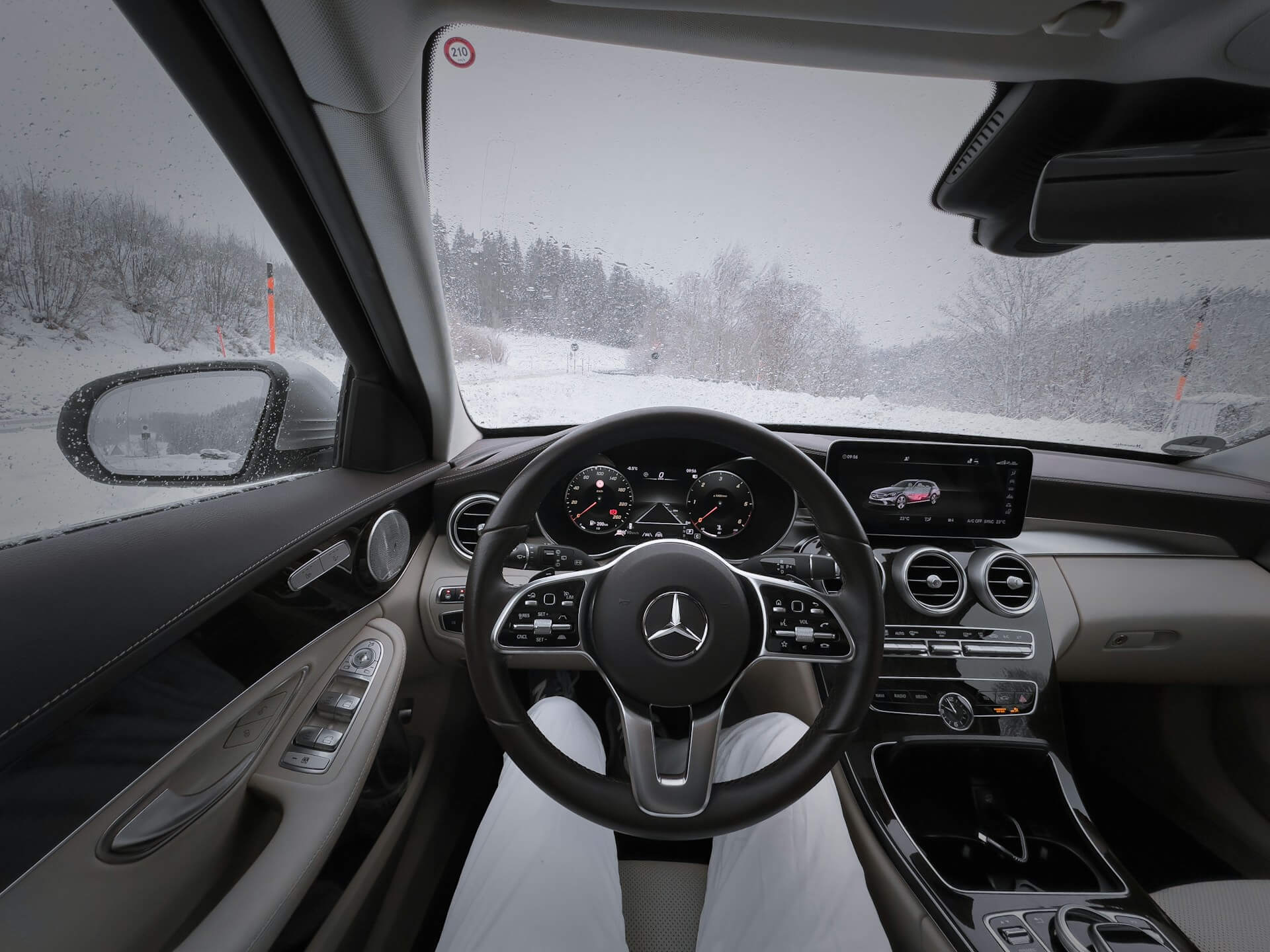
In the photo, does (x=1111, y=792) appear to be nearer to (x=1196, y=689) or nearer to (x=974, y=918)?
(x=1196, y=689)

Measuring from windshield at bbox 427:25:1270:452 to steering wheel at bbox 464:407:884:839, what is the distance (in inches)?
32.1

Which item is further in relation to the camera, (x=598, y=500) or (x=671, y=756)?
(x=598, y=500)

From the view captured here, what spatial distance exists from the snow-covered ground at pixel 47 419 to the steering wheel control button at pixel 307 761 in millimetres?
597

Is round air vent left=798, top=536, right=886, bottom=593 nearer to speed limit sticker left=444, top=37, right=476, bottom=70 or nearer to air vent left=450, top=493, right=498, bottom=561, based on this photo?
air vent left=450, top=493, right=498, bottom=561

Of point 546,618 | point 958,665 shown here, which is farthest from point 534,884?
point 958,665

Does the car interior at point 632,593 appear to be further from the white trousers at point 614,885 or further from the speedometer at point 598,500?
the white trousers at point 614,885

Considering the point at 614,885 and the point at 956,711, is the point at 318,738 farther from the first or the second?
the point at 956,711

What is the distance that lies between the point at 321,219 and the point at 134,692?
109 centimetres

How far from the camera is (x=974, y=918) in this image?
128 cm

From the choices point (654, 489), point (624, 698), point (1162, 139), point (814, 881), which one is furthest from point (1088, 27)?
point (814, 881)

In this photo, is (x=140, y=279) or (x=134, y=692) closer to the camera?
(x=134, y=692)

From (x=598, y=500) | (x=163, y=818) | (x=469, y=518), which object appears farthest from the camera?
(x=469, y=518)

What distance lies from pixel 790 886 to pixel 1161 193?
1648 mm

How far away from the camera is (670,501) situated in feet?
5.77
